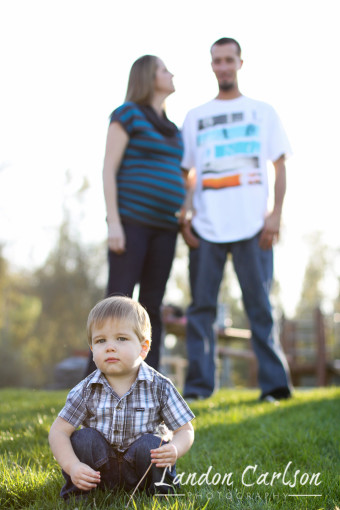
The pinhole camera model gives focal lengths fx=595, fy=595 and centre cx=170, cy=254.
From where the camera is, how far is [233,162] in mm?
4234

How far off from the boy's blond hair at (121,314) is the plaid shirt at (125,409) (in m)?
0.14

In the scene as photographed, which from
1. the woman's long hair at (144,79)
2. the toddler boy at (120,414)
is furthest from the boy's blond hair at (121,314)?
the woman's long hair at (144,79)

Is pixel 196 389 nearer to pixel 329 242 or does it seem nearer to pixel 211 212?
pixel 211 212

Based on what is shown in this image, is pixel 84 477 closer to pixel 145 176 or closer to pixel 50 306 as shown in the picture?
pixel 145 176

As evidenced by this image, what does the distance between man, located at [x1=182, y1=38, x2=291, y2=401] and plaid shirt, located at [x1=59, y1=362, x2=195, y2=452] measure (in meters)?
2.26

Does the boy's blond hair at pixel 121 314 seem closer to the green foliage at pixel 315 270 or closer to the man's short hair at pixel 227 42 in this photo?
the man's short hair at pixel 227 42

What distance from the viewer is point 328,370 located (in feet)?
50.5

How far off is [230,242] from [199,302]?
0.49 metres

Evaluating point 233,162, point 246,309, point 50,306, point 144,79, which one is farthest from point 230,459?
point 50,306

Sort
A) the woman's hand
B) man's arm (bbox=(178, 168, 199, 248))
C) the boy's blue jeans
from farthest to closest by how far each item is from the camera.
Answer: man's arm (bbox=(178, 168, 199, 248)) → the woman's hand → the boy's blue jeans

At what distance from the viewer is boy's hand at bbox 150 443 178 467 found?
1.83 metres

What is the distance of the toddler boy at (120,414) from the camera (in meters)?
1.89

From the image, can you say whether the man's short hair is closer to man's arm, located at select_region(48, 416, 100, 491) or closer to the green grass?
the green grass

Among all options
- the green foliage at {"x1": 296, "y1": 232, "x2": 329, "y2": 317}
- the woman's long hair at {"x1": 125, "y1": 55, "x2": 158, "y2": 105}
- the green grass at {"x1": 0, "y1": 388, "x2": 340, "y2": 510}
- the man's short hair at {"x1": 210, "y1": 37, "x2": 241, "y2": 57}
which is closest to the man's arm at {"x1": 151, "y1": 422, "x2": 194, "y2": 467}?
the green grass at {"x1": 0, "y1": 388, "x2": 340, "y2": 510}
